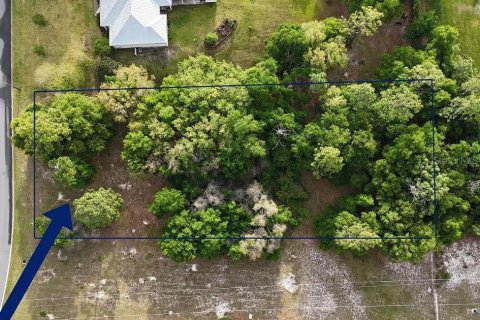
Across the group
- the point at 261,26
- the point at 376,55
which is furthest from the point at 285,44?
the point at 376,55

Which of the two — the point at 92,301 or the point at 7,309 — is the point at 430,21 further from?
the point at 7,309

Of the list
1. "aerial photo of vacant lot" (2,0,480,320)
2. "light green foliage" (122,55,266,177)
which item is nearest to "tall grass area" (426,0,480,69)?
"aerial photo of vacant lot" (2,0,480,320)

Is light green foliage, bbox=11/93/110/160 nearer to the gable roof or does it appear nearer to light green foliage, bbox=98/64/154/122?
light green foliage, bbox=98/64/154/122

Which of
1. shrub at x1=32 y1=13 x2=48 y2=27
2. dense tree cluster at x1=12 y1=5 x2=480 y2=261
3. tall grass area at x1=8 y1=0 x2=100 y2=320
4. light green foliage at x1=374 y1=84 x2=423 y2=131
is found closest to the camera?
light green foliage at x1=374 y1=84 x2=423 y2=131

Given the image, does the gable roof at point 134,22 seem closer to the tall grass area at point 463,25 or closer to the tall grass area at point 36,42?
the tall grass area at point 36,42

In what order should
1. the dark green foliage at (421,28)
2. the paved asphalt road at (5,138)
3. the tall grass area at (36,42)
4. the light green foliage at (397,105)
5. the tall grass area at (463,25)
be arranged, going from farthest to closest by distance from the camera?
the tall grass area at (463,25) → the paved asphalt road at (5,138) → the tall grass area at (36,42) → the dark green foliage at (421,28) → the light green foliage at (397,105)

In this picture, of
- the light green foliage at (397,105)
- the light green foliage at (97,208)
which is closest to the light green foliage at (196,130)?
the light green foliage at (97,208)
